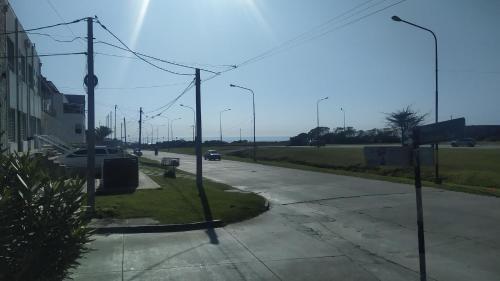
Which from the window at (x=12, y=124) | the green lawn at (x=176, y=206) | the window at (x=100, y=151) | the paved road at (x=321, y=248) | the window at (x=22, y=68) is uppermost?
the window at (x=22, y=68)

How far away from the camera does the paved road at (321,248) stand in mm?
8766

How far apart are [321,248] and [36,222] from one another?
6.64 metres

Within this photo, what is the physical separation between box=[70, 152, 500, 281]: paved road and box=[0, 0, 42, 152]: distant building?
9554 millimetres

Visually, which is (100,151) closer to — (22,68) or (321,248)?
(22,68)

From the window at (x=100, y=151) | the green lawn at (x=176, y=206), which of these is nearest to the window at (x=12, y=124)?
the green lawn at (x=176, y=206)

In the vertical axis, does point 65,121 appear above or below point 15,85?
above

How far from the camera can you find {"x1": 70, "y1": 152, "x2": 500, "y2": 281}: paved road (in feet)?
28.8

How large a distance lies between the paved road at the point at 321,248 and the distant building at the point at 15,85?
955 centimetres

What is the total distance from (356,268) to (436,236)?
3.91 m

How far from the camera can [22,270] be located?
17.3 feet

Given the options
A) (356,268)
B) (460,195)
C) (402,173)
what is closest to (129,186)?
(460,195)

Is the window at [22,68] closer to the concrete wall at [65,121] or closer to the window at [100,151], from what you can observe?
the window at [100,151]

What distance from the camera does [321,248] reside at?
35.8ft

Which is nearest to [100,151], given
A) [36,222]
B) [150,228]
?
[150,228]
